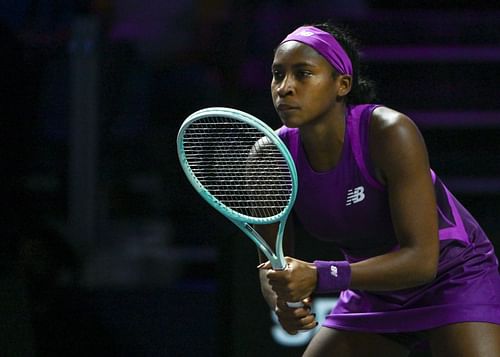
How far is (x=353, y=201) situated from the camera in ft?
9.05

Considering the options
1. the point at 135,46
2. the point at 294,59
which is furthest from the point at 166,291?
the point at 294,59

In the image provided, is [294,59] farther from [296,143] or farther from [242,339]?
[242,339]

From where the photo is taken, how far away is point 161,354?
435 cm

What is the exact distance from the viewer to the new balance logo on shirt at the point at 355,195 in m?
2.75

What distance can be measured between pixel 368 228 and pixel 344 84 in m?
0.36

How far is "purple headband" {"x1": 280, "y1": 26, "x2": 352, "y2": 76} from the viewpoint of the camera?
106 inches

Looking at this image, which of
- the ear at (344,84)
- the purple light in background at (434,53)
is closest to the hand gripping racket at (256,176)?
the ear at (344,84)

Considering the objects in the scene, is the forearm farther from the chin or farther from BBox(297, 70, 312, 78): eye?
BBox(297, 70, 312, 78): eye

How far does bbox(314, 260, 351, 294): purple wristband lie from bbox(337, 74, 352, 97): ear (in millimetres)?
458

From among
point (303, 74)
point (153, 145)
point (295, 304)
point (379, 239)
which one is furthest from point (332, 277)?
point (153, 145)

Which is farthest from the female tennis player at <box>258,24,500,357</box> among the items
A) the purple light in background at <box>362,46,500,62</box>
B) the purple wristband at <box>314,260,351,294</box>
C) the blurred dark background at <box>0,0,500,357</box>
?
the purple light in background at <box>362,46,500,62</box>

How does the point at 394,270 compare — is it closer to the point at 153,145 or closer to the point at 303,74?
the point at 303,74

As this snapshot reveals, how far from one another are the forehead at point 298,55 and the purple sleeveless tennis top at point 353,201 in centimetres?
19

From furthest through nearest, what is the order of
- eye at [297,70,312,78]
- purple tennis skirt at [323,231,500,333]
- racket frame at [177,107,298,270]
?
1. purple tennis skirt at [323,231,500,333]
2. eye at [297,70,312,78]
3. racket frame at [177,107,298,270]
